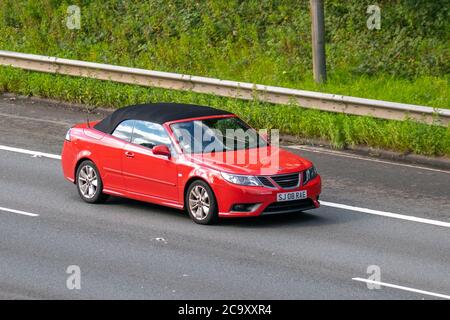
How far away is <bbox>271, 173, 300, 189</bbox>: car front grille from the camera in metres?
17.6

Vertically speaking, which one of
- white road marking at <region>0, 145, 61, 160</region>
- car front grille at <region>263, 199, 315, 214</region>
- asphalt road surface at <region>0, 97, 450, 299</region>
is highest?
white road marking at <region>0, 145, 61, 160</region>

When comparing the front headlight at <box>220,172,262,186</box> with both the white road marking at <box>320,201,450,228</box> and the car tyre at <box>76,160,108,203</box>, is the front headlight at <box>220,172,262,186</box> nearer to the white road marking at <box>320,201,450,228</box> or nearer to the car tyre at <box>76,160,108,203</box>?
the white road marking at <box>320,201,450,228</box>

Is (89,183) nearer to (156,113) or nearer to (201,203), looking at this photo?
(156,113)

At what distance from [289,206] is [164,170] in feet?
6.20

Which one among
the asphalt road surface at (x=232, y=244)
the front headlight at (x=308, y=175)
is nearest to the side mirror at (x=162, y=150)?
the asphalt road surface at (x=232, y=244)

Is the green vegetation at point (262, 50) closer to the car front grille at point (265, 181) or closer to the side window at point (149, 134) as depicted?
the side window at point (149, 134)

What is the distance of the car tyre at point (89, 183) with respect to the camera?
752 inches

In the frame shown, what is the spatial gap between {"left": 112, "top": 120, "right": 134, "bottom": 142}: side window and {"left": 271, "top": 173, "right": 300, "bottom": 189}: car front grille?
2554 millimetres

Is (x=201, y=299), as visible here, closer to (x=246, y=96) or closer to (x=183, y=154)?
(x=183, y=154)

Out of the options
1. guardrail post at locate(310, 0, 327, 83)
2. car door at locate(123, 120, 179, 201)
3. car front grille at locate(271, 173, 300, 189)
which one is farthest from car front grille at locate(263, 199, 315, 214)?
guardrail post at locate(310, 0, 327, 83)

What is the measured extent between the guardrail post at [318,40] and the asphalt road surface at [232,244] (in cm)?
388

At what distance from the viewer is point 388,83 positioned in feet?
82.3

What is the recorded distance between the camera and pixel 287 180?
A: 58.1ft

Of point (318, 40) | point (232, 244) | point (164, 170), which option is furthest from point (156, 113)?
point (318, 40)
